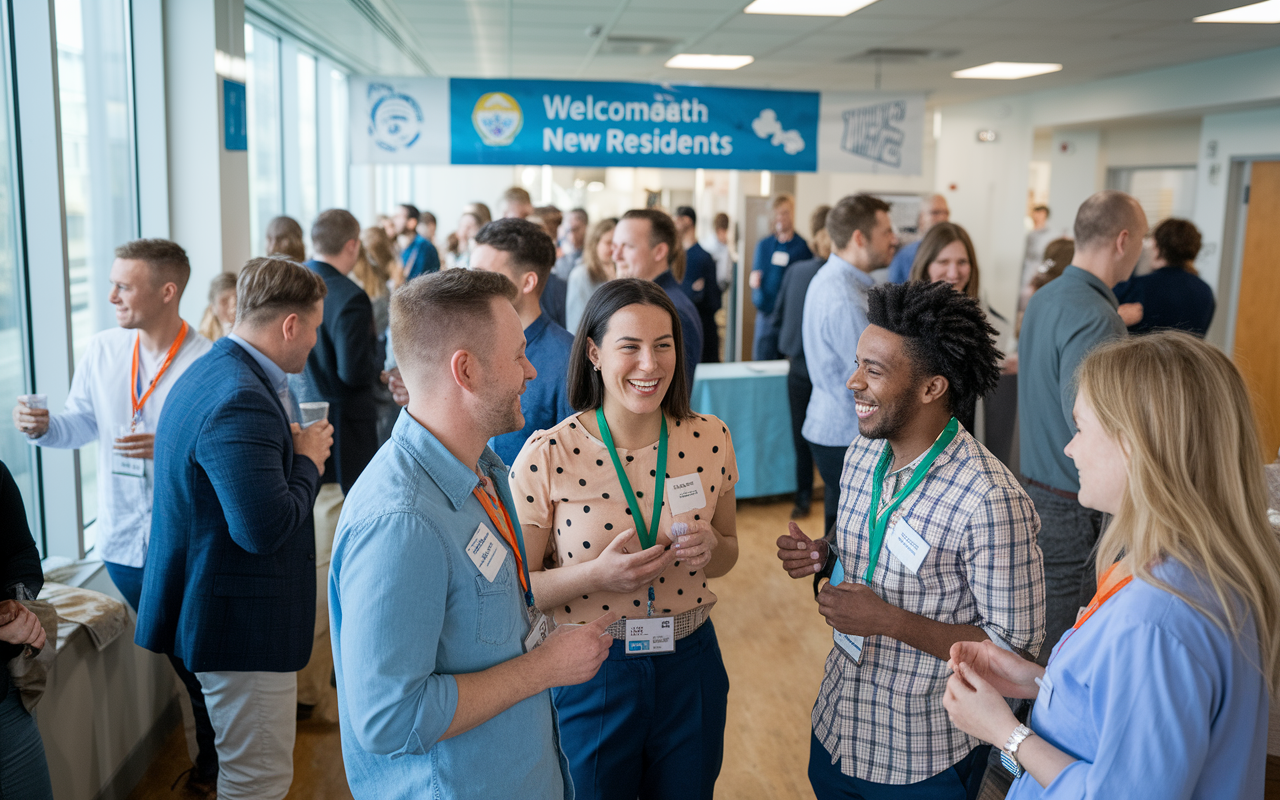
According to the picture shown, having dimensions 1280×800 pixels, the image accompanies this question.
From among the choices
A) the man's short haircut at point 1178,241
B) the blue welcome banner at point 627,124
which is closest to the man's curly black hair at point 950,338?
the man's short haircut at point 1178,241

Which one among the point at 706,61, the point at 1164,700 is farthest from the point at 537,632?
the point at 706,61

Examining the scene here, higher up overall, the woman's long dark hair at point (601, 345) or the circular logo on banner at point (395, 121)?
the circular logo on banner at point (395, 121)

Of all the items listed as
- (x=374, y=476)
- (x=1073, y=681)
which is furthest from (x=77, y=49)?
(x=1073, y=681)

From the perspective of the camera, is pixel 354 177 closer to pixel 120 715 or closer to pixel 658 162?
pixel 658 162

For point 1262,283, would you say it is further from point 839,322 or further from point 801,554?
point 801,554

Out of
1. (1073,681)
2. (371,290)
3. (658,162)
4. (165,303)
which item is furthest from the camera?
(658,162)

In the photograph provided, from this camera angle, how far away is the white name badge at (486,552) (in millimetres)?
1243

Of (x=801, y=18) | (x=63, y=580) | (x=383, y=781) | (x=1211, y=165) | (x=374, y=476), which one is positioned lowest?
(x=63, y=580)

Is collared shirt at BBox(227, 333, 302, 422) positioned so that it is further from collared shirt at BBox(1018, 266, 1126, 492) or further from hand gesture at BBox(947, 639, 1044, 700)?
collared shirt at BBox(1018, 266, 1126, 492)

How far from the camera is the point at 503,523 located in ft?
4.56

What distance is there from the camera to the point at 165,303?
8.48 ft

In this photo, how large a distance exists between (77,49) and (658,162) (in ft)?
11.1

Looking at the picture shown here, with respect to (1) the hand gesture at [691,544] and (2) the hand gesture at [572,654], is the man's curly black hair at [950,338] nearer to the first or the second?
(1) the hand gesture at [691,544]

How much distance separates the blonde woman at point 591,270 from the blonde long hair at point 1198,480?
4.19 meters
